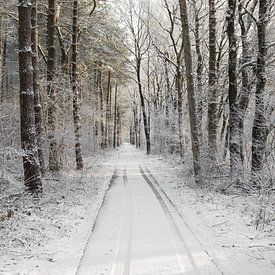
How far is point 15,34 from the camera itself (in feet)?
91.0

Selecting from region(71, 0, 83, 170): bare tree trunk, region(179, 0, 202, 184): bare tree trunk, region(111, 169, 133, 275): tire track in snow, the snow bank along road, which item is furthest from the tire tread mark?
region(71, 0, 83, 170): bare tree trunk

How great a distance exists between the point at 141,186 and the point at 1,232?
909 cm

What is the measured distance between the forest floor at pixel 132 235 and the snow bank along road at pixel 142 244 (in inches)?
0.6

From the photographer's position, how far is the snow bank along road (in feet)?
20.6

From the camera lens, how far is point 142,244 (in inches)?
300

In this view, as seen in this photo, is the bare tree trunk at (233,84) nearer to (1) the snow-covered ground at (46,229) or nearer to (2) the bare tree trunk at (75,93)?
(1) the snow-covered ground at (46,229)

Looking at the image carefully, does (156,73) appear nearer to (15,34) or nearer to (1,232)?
(15,34)

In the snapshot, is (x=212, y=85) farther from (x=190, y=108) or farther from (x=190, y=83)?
(x=190, y=108)

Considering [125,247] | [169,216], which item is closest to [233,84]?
[169,216]

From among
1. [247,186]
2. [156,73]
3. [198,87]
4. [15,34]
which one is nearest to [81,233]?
[247,186]

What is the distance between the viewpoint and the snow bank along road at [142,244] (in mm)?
6285

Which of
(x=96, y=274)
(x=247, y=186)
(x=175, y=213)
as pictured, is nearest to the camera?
(x=96, y=274)

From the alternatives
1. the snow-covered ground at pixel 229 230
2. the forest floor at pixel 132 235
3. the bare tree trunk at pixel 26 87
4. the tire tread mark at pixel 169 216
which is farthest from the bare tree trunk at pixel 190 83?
the bare tree trunk at pixel 26 87

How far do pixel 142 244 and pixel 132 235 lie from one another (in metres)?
0.70
